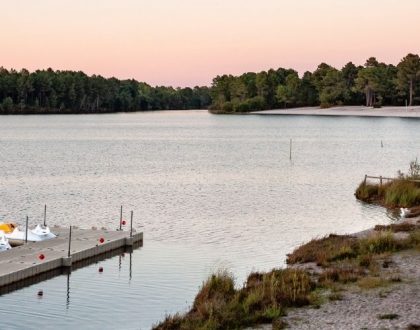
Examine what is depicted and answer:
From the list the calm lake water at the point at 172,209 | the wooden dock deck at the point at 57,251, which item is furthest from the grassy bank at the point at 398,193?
the wooden dock deck at the point at 57,251

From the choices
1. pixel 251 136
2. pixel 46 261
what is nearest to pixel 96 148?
pixel 251 136

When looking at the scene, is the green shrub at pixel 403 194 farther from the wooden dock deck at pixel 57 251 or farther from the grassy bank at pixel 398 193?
the wooden dock deck at pixel 57 251

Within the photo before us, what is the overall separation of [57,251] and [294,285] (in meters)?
14.0

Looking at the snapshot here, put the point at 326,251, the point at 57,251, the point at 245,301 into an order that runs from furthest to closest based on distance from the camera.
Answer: the point at 57,251, the point at 326,251, the point at 245,301

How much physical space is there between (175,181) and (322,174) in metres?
16.8

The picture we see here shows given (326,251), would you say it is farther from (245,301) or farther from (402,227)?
(245,301)

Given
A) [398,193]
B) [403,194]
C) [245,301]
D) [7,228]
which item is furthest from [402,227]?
[7,228]

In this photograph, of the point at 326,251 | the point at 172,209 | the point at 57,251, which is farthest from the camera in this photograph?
the point at 172,209

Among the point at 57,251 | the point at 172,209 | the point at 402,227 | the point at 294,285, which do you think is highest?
the point at 402,227

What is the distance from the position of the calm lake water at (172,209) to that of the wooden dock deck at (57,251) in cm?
83

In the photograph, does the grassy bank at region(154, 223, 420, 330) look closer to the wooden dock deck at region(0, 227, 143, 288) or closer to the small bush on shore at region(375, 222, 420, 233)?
the small bush on shore at region(375, 222, 420, 233)

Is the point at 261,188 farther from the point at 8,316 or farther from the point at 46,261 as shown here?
the point at 8,316

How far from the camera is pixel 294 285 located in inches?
904

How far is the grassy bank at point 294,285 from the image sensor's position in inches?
807
